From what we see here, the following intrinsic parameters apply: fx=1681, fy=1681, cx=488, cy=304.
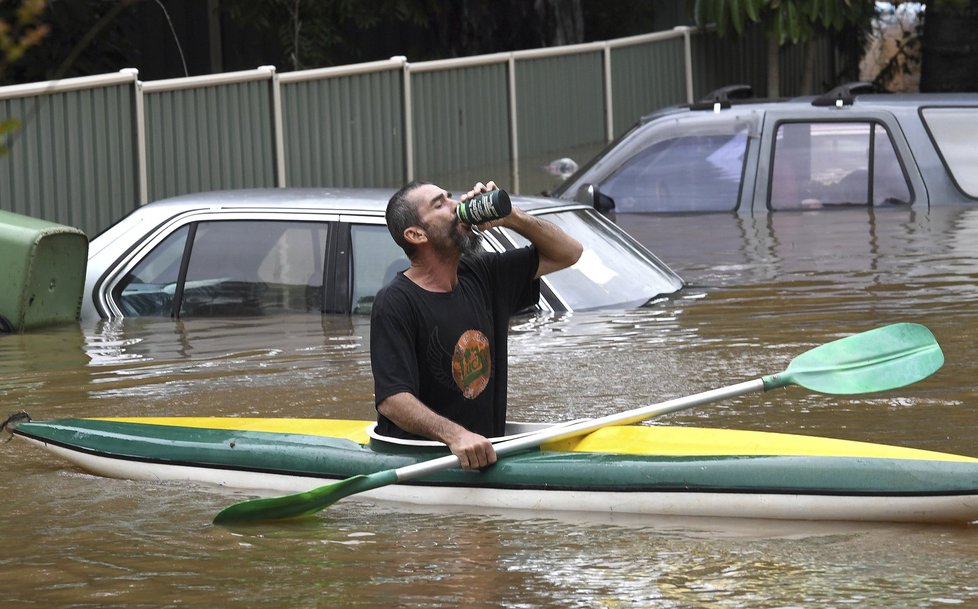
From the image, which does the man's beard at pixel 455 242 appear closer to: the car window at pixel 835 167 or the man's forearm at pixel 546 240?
the man's forearm at pixel 546 240

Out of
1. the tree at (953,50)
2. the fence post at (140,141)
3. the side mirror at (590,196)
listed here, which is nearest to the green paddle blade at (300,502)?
the side mirror at (590,196)

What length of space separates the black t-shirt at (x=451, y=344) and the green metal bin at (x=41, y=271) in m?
3.55

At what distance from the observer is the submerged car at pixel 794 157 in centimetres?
1105

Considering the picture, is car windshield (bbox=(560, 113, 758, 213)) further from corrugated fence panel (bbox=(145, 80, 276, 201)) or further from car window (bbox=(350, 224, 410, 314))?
corrugated fence panel (bbox=(145, 80, 276, 201))

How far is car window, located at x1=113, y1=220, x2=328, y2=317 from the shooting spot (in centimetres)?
831

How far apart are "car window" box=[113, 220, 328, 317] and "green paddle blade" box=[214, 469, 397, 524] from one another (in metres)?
2.86

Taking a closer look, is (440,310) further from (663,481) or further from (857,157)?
(857,157)

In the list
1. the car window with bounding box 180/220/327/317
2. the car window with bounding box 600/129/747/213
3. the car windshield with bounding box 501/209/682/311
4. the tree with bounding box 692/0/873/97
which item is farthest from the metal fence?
the car window with bounding box 600/129/747/213

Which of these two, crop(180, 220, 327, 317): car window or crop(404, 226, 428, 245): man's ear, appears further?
crop(180, 220, 327, 317): car window

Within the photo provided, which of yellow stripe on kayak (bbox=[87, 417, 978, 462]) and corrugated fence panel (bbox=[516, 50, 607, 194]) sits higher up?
corrugated fence panel (bbox=[516, 50, 607, 194])

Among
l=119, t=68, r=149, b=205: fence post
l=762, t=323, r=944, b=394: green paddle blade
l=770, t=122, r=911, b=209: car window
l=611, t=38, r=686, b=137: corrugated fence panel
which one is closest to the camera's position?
l=762, t=323, r=944, b=394: green paddle blade


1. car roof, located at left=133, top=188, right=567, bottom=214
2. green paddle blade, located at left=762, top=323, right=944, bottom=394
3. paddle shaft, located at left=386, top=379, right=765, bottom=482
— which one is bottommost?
paddle shaft, located at left=386, top=379, right=765, bottom=482

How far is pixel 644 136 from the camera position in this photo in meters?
11.5

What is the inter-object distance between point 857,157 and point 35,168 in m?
5.77
